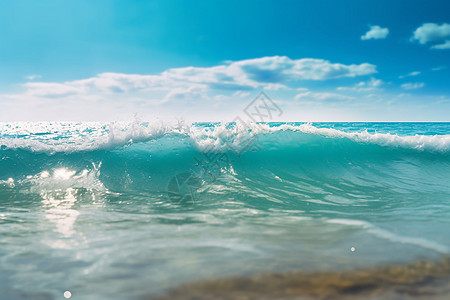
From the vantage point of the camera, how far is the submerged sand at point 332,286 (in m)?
1.95

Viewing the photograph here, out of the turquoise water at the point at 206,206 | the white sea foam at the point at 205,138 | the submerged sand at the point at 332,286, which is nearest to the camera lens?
the submerged sand at the point at 332,286

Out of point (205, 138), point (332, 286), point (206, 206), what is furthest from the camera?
point (205, 138)

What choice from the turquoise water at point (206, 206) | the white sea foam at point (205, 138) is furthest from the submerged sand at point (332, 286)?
the white sea foam at point (205, 138)

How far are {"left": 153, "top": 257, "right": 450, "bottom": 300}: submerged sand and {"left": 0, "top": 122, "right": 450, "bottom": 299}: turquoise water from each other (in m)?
0.14

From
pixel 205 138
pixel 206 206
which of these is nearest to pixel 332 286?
pixel 206 206

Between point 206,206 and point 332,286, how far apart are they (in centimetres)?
305

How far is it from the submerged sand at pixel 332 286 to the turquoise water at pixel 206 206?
136 millimetres

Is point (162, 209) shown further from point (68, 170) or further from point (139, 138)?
point (139, 138)

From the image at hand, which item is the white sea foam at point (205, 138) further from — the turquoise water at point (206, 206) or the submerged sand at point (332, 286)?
the submerged sand at point (332, 286)

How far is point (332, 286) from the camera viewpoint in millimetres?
2062

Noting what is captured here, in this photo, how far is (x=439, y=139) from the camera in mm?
10500

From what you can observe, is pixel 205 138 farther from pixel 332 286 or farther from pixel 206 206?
pixel 332 286

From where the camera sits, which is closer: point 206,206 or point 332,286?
point 332,286

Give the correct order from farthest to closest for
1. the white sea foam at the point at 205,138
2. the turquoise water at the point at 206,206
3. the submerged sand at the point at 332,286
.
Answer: the white sea foam at the point at 205,138, the turquoise water at the point at 206,206, the submerged sand at the point at 332,286
